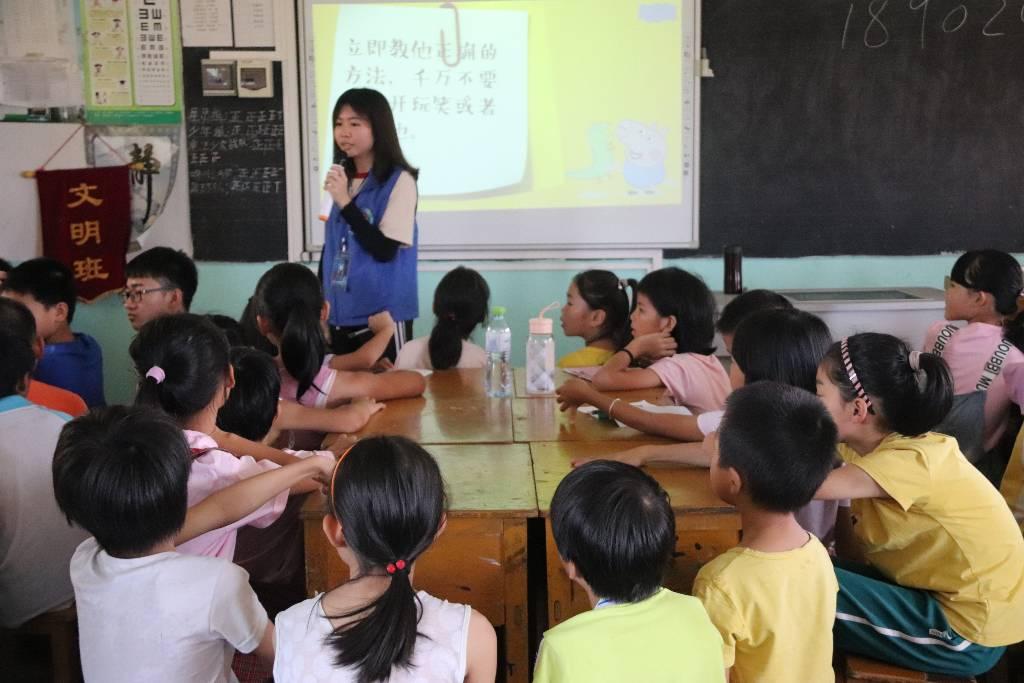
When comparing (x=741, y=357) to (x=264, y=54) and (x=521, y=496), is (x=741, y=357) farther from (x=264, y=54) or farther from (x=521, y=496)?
(x=264, y=54)

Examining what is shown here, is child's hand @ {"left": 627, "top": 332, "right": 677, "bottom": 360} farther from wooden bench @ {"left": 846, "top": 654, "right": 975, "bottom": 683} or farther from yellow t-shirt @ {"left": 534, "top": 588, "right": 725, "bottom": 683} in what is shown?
yellow t-shirt @ {"left": 534, "top": 588, "right": 725, "bottom": 683}

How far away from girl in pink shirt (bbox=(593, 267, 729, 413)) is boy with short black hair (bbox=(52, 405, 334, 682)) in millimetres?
1338

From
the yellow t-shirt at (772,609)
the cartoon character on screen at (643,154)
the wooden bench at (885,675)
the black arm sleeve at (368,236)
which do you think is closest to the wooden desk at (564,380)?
the black arm sleeve at (368,236)

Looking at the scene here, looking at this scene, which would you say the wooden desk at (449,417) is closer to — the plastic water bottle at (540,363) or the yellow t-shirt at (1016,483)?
→ the plastic water bottle at (540,363)

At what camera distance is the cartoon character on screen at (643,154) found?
4211 mm

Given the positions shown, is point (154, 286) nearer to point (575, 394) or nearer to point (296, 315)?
point (296, 315)

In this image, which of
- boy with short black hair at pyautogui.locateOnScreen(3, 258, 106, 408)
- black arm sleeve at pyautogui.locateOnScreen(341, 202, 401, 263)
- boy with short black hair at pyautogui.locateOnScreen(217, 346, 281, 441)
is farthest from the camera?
black arm sleeve at pyautogui.locateOnScreen(341, 202, 401, 263)

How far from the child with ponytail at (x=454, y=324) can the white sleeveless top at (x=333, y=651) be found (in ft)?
5.24

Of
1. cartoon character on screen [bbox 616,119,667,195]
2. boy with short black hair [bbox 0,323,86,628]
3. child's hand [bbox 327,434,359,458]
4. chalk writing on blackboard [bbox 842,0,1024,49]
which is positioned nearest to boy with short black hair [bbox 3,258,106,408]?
boy with short black hair [bbox 0,323,86,628]

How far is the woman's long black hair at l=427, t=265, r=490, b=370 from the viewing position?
2.86m

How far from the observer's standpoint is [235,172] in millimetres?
4227

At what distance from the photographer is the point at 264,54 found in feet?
13.6

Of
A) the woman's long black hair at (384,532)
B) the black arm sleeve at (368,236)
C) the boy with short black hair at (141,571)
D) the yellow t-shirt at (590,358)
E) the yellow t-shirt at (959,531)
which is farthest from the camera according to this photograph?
the black arm sleeve at (368,236)

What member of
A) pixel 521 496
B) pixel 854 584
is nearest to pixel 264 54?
pixel 521 496
